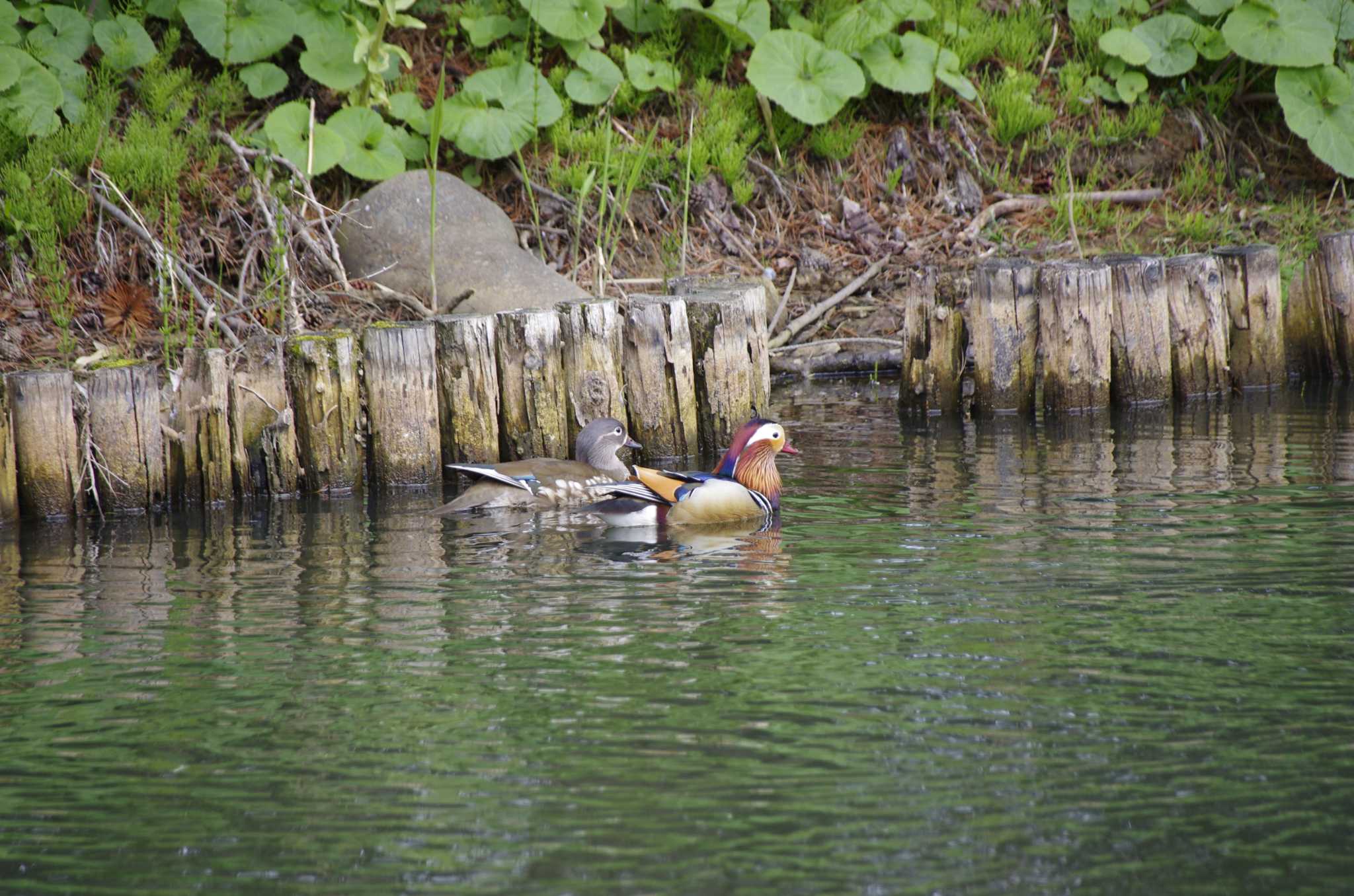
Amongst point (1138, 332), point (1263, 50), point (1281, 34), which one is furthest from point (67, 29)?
point (1281, 34)

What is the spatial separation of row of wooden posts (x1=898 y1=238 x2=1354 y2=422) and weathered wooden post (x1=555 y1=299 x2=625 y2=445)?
7.02 ft

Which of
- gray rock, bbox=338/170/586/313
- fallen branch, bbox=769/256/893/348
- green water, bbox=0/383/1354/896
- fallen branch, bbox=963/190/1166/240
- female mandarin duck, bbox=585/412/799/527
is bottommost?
green water, bbox=0/383/1354/896

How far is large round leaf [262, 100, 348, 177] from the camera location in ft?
32.9

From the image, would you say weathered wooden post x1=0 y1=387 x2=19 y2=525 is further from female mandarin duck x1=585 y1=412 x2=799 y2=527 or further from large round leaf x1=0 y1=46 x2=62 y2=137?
large round leaf x1=0 y1=46 x2=62 y2=137

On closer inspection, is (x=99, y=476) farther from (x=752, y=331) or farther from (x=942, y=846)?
(x=942, y=846)

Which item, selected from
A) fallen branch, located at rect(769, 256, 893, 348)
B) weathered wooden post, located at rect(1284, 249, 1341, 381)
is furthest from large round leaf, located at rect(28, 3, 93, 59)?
weathered wooden post, located at rect(1284, 249, 1341, 381)

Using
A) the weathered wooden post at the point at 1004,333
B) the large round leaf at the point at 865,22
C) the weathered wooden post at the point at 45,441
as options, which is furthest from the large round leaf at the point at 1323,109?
the weathered wooden post at the point at 45,441

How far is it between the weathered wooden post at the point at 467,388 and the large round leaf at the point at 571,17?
4.25 meters

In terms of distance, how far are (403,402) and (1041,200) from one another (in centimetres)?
645

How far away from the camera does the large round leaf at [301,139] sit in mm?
10031

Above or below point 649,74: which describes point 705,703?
below

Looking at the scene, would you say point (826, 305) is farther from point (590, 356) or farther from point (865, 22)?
point (590, 356)

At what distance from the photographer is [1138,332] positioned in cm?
918

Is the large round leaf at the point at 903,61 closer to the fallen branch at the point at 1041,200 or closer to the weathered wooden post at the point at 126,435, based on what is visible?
the fallen branch at the point at 1041,200
